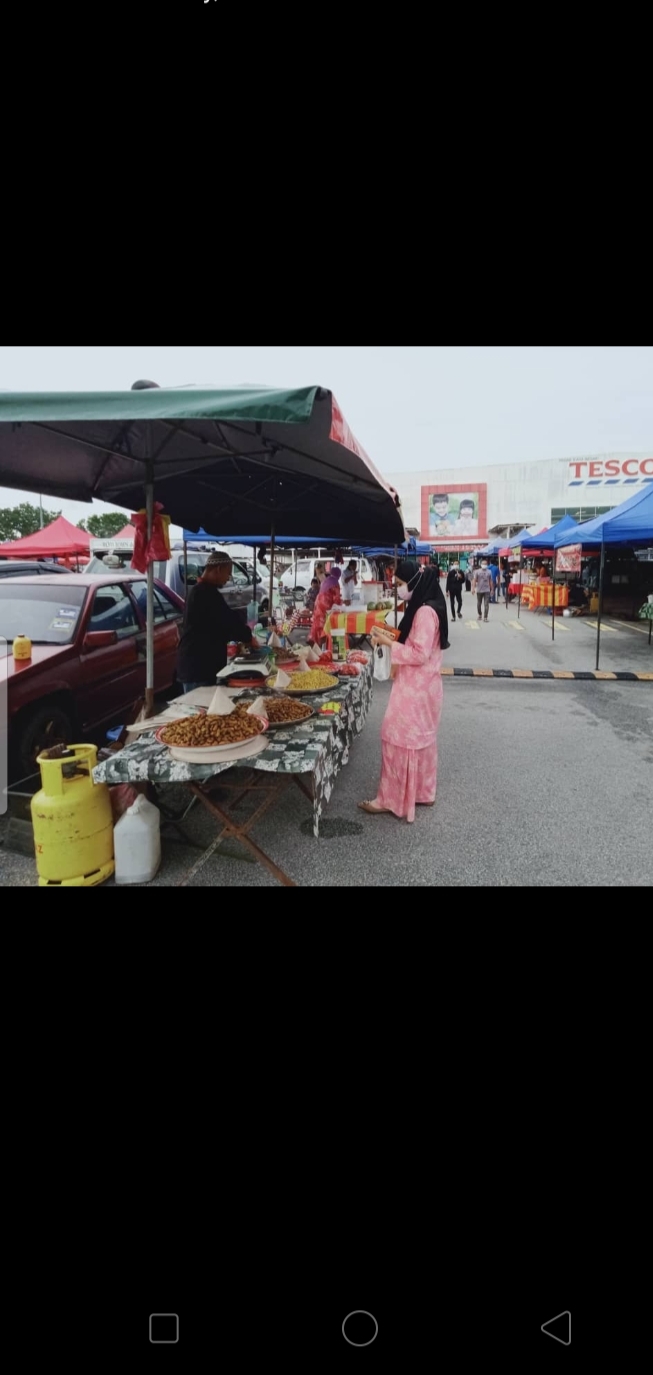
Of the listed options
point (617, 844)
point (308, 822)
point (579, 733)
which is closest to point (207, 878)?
point (308, 822)

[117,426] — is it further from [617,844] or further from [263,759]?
[617,844]

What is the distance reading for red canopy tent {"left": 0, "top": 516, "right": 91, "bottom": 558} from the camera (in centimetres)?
1664

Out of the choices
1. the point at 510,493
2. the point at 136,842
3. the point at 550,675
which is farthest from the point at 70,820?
the point at 510,493

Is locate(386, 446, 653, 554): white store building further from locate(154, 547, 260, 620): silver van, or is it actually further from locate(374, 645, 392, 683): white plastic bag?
locate(374, 645, 392, 683): white plastic bag

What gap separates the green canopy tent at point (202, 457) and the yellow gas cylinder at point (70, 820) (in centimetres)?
85

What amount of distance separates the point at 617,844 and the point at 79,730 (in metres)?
3.97

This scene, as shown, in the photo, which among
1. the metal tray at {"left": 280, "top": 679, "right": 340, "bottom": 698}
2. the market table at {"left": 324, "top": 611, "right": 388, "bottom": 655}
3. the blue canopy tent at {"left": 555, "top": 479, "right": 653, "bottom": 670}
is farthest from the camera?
the blue canopy tent at {"left": 555, "top": 479, "right": 653, "bottom": 670}

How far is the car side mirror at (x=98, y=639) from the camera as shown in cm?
518

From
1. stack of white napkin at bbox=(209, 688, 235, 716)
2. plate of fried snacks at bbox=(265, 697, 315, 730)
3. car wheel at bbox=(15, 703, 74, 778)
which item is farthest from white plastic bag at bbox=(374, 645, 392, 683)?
car wheel at bbox=(15, 703, 74, 778)

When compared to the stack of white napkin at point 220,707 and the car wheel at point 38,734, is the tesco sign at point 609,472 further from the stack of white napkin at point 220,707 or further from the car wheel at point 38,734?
the stack of white napkin at point 220,707

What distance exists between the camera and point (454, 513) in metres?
64.4

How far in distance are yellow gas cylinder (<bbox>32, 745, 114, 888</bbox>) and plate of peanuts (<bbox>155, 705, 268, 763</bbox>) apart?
44cm

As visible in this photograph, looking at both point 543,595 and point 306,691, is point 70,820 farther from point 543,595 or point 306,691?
point 543,595

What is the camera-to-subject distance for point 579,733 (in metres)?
6.79
